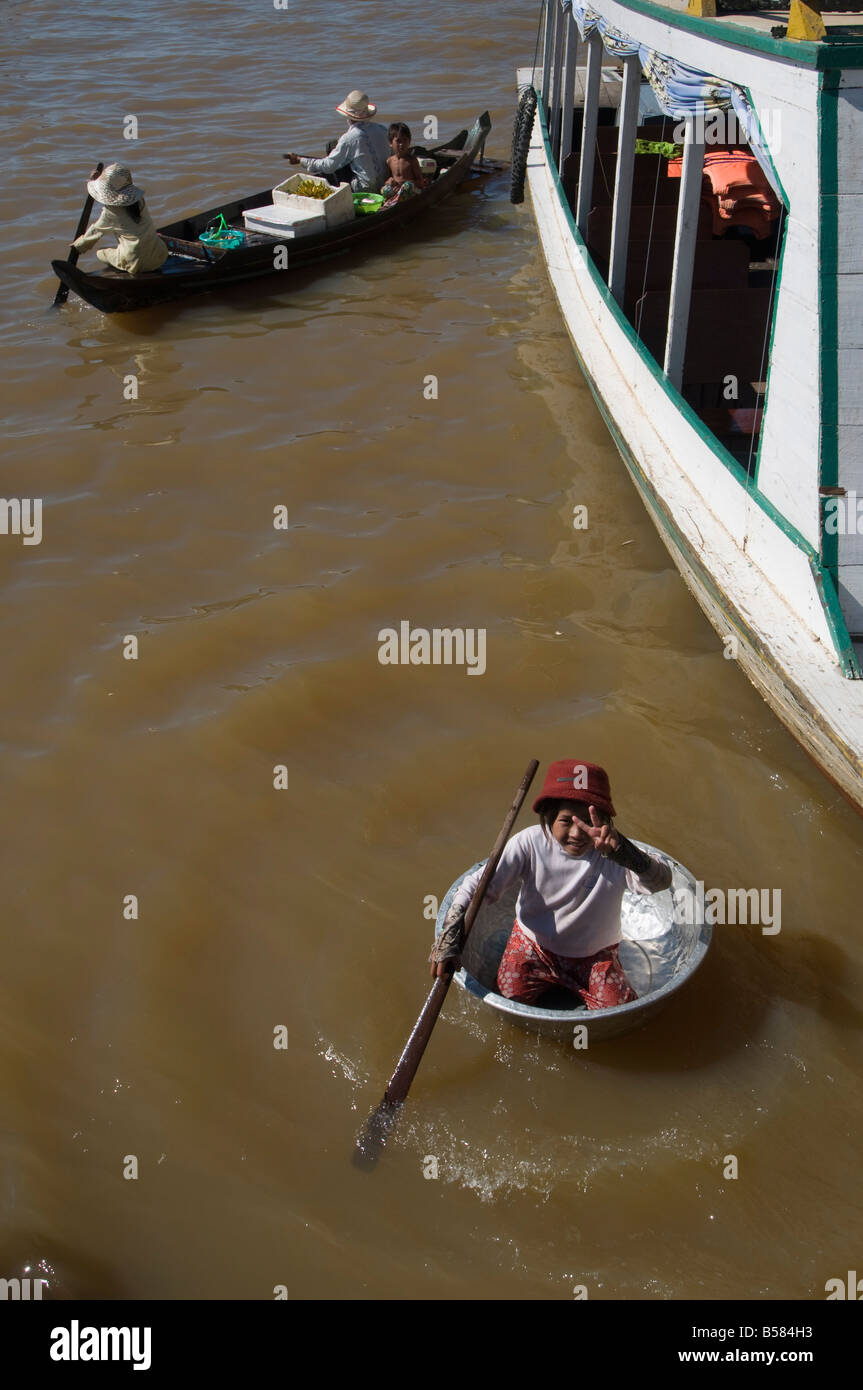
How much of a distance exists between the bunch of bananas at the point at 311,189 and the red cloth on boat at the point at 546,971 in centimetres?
899

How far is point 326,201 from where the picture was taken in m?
10.5

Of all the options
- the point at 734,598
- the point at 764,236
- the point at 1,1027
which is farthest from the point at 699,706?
the point at 764,236

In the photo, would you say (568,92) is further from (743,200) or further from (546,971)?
(546,971)

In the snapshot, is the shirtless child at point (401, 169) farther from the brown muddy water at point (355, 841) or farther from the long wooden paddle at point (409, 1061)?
the long wooden paddle at point (409, 1061)

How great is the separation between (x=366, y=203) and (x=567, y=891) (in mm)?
9649

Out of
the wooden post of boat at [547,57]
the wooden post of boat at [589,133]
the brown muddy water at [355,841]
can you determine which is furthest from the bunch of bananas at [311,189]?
the wooden post of boat at [589,133]

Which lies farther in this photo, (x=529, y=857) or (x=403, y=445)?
(x=403, y=445)

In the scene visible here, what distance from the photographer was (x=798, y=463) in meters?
4.50

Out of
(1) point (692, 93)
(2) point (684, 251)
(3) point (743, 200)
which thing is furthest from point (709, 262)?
(1) point (692, 93)

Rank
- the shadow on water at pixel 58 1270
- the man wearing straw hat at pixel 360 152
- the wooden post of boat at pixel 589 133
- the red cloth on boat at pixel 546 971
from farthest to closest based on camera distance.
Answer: the man wearing straw hat at pixel 360 152
the wooden post of boat at pixel 589 133
the red cloth on boat at pixel 546 971
the shadow on water at pixel 58 1270

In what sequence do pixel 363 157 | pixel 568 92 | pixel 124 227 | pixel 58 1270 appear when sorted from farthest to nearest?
pixel 363 157, pixel 568 92, pixel 124 227, pixel 58 1270

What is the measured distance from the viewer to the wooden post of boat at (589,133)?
27.0 ft
